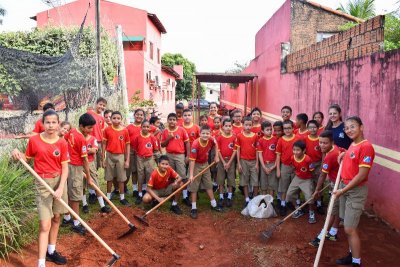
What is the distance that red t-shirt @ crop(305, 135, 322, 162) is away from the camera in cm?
576

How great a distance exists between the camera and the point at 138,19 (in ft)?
65.5

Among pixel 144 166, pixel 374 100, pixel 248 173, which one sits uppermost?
pixel 374 100

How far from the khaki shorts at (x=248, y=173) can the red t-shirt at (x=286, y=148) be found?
0.53 m

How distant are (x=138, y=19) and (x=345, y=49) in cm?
1504

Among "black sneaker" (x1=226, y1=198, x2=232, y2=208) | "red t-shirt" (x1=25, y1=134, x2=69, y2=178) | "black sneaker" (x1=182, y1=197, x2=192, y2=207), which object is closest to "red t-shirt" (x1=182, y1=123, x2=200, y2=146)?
"black sneaker" (x1=182, y1=197, x2=192, y2=207)

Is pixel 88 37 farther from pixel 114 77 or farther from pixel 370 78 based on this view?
pixel 370 78

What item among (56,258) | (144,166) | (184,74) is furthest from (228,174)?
(184,74)

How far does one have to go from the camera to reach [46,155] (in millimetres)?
3998

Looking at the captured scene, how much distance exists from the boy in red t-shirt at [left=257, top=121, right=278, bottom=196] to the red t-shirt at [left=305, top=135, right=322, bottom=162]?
561 mm

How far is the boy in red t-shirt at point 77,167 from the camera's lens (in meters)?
5.08

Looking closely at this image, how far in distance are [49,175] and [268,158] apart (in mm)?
3521

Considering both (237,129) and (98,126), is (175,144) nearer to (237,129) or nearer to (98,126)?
(237,129)

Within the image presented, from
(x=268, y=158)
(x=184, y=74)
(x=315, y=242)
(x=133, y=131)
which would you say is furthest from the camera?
(x=184, y=74)

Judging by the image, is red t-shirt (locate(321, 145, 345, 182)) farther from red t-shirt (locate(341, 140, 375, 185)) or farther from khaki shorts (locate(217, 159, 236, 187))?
khaki shorts (locate(217, 159, 236, 187))
